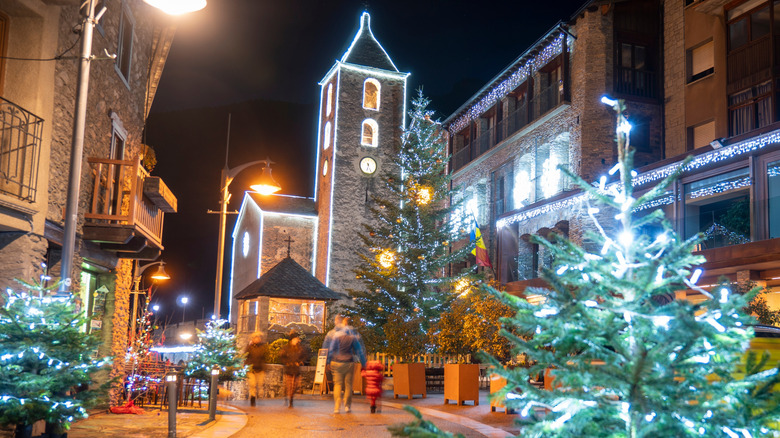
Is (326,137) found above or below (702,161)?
above

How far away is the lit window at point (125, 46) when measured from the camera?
15023 millimetres

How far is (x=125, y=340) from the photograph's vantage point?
1597 centimetres

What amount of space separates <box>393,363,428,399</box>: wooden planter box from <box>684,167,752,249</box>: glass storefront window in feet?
30.3

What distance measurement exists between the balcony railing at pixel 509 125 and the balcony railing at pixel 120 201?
19.8 metres

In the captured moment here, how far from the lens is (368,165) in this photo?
146 feet

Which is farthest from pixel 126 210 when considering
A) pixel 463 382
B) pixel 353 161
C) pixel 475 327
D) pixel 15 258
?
pixel 353 161

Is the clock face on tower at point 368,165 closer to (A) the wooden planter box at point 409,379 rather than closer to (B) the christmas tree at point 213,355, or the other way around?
(B) the christmas tree at point 213,355

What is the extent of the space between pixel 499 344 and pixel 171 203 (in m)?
9.45

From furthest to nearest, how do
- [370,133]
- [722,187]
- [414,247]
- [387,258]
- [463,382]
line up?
[370,133] → [387,258] → [414,247] → [722,187] → [463,382]

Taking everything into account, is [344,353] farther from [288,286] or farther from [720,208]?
[720,208]

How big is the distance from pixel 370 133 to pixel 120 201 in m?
32.0

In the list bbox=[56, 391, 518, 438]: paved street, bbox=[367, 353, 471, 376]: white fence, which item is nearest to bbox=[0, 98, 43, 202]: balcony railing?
bbox=[56, 391, 518, 438]: paved street

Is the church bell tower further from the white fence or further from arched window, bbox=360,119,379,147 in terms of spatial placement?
the white fence

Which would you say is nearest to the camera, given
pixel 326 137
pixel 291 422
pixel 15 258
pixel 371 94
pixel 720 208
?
pixel 15 258
